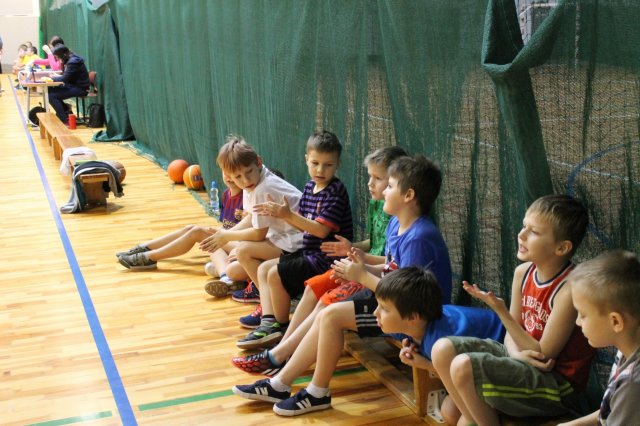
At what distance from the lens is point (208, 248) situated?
15.6ft

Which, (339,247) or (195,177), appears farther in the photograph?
(195,177)

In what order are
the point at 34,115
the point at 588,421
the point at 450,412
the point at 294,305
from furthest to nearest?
the point at 34,115, the point at 294,305, the point at 450,412, the point at 588,421

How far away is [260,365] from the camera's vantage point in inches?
155

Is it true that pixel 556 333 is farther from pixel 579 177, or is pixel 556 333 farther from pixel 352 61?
pixel 352 61

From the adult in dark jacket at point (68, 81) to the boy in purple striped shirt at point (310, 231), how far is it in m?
10.1

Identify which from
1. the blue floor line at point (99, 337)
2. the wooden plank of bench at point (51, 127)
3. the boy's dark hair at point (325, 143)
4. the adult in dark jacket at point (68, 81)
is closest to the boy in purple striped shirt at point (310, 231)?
the boy's dark hair at point (325, 143)

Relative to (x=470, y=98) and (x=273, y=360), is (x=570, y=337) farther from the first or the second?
(x=273, y=360)

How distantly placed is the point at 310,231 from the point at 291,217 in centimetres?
13

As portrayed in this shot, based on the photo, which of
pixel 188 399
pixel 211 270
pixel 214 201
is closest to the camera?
pixel 188 399

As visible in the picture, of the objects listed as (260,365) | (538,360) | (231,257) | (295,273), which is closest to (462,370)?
(538,360)

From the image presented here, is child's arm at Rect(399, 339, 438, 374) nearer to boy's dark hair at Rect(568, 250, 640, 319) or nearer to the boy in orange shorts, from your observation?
the boy in orange shorts

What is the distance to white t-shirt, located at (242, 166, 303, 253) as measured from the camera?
4668 millimetres

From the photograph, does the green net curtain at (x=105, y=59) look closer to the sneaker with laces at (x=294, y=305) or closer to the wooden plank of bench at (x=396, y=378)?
the sneaker with laces at (x=294, y=305)

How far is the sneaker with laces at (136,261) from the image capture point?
5.88 metres
